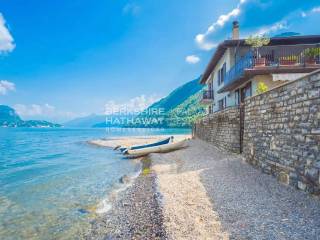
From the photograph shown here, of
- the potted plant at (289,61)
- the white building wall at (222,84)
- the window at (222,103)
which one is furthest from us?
the window at (222,103)

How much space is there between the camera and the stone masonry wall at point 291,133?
20.3 ft

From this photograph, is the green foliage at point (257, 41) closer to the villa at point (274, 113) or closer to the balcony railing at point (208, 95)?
the villa at point (274, 113)

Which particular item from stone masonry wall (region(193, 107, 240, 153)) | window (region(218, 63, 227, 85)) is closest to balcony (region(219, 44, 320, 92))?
stone masonry wall (region(193, 107, 240, 153))

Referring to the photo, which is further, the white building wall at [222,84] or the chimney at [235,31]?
the chimney at [235,31]

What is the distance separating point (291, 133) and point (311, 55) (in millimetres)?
10730

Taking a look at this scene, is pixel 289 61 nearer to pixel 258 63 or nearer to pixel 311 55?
pixel 311 55

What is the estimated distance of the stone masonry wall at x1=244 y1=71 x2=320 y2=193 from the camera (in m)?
6.18

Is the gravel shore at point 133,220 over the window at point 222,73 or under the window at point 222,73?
under

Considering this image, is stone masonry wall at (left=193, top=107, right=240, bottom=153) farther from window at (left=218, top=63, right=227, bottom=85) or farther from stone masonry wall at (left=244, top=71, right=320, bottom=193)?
window at (left=218, top=63, right=227, bottom=85)

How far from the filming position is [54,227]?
24.8 ft

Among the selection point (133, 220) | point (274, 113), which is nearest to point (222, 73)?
point (274, 113)

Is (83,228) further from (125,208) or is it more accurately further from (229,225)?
(229,225)

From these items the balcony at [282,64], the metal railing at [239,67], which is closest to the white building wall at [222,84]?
the metal railing at [239,67]

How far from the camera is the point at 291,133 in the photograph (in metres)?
7.30
